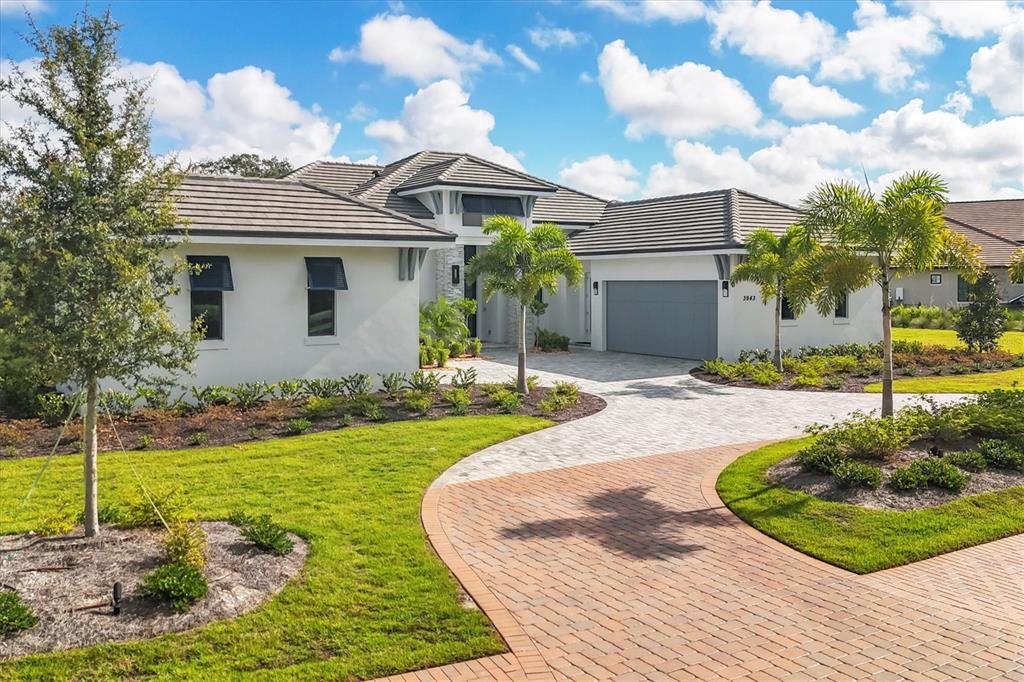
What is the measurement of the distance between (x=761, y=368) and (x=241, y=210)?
14.1 meters

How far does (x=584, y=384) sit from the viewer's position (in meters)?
21.7

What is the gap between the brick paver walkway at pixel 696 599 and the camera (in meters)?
6.38

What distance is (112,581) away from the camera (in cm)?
748

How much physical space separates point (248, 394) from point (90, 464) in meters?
8.49

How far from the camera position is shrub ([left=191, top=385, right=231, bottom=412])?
1668 centimetres

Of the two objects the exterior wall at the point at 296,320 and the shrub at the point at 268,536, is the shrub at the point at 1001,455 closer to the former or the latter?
the shrub at the point at 268,536

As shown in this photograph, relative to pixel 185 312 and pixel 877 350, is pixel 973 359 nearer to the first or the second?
pixel 877 350

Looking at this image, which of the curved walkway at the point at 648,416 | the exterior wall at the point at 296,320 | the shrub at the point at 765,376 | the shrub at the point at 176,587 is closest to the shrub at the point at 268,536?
the shrub at the point at 176,587

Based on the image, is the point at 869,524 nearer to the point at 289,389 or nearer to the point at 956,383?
the point at 289,389

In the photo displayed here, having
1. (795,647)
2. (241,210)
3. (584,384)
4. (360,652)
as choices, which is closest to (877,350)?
(584,384)

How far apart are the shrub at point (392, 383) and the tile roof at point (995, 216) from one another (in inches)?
1793

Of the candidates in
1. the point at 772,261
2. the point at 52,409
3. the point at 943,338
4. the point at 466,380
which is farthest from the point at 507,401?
the point at 943,338

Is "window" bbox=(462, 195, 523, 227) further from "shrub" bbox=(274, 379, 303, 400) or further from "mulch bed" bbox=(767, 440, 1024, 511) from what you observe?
"mulch bed" bbox=(767, 440, 1024, 511)

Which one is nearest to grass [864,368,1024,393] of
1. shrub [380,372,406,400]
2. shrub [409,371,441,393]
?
shrub [409,371,441,393]
